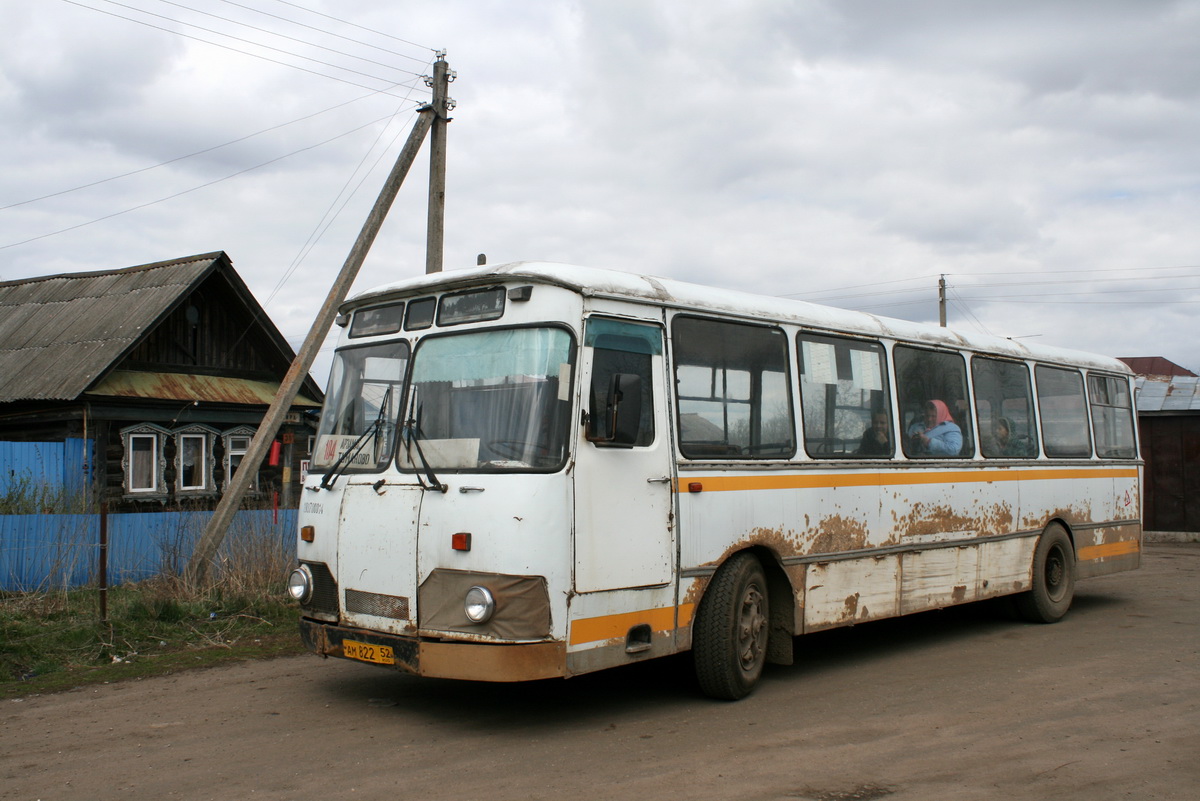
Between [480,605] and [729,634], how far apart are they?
1927 millimetres

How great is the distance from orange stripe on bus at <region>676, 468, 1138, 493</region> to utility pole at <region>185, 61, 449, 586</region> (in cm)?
611

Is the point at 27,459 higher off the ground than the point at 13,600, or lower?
higher

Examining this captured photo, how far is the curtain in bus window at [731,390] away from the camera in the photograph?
7.38 m

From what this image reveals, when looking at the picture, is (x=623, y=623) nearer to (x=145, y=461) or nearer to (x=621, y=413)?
(x=621, y=413)

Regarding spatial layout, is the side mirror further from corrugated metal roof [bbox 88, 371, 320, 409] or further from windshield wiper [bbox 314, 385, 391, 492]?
corrugated metal roof [bbox 88, 371, 320, 409]

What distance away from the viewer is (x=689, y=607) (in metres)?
7.12

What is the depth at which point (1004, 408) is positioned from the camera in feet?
35.8

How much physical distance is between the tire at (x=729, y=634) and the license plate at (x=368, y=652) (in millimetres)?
2019

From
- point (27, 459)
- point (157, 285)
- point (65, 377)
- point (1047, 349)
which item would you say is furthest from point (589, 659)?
point (157, 285)

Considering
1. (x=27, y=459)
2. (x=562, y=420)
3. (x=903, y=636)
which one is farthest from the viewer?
(x=27, y=459)

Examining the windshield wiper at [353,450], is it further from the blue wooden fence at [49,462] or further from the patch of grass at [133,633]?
the blue wooden fence at [49,462]

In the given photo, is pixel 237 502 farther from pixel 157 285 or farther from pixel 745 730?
pixel 157 285

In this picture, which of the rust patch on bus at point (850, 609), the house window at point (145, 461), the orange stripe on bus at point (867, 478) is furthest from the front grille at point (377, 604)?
the house window at point (145, 461)

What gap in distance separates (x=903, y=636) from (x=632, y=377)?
5400 millimetres
